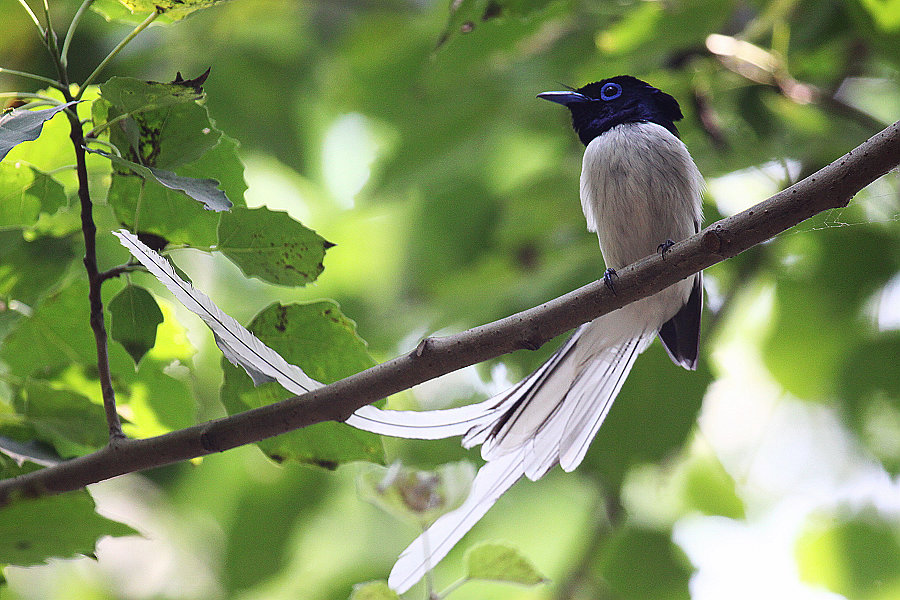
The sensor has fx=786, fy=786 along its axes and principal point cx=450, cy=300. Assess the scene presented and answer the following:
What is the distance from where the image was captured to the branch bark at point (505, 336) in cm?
96

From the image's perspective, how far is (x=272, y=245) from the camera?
1.11 meters

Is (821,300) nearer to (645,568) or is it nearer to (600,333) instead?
(645,568)

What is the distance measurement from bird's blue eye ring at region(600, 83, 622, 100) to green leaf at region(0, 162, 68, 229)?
117 centimetres

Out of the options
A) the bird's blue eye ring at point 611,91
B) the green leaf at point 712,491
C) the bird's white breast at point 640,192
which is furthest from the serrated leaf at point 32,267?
the green leaf at point 712,491

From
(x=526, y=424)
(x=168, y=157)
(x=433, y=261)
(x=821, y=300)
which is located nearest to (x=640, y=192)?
(x=526, y=424)

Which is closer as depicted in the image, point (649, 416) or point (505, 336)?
point (505, 336)

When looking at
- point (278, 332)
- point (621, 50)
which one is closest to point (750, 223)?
point (278, 332)

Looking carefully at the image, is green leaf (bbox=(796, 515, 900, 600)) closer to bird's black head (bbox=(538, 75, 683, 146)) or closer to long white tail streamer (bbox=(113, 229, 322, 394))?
bird's black head (bbox=(538, 75, 683, 146))

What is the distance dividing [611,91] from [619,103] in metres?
0.03

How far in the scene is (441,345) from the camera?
1018 mm

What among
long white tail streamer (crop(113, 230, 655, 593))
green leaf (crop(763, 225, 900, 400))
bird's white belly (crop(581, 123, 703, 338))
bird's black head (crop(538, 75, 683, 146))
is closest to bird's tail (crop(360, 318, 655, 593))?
long white tail streamer (crop(113, 230, 655, 593))

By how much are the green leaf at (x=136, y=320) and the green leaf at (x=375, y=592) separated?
0.47 m

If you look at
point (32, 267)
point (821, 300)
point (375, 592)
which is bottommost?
point (375, 592)

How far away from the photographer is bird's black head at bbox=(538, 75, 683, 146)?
1781 millimetres
